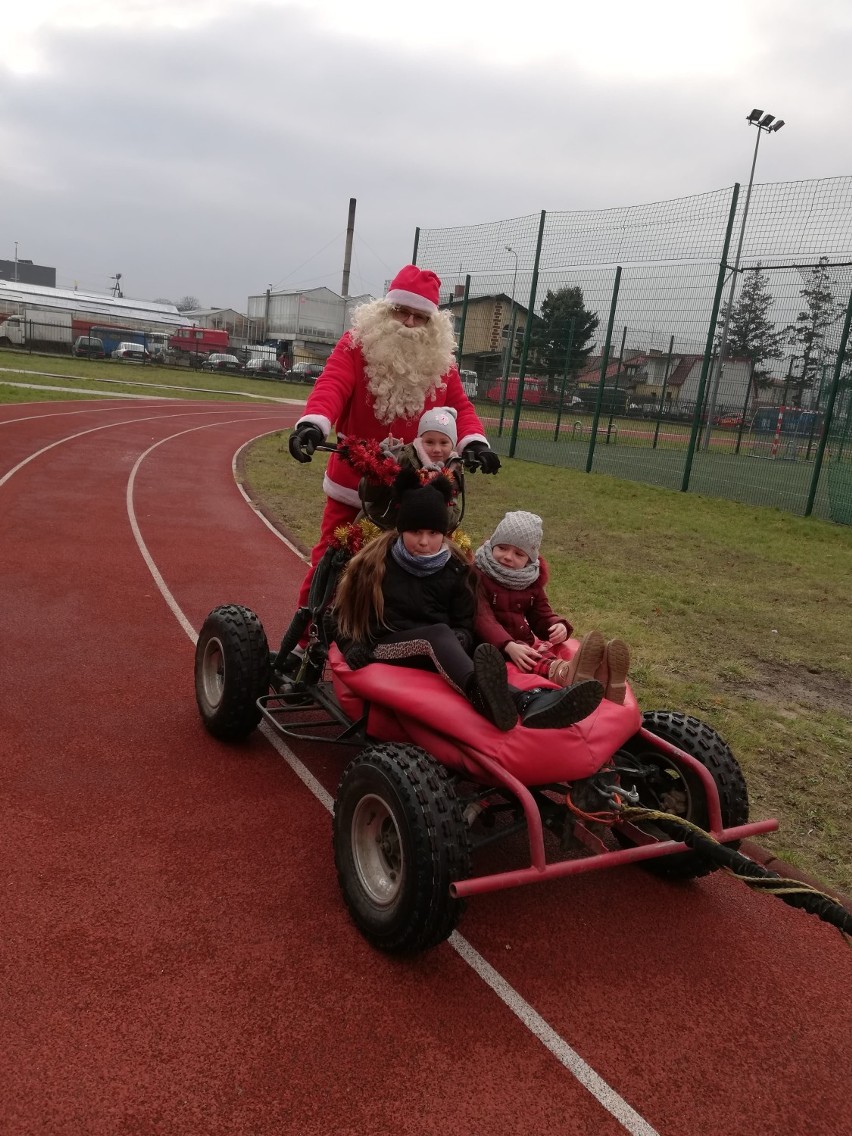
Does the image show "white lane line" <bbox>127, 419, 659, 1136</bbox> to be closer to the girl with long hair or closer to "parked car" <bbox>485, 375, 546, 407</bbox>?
the girl with long hair

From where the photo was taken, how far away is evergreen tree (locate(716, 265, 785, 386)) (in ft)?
39.4

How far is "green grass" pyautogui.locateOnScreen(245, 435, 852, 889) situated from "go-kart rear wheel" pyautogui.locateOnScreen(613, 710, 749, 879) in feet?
2.13

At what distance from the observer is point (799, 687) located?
5488mm

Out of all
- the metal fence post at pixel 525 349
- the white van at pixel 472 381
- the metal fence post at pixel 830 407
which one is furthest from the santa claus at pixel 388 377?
the white van at pixel 472 381

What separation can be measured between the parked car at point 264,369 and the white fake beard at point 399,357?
4120cm

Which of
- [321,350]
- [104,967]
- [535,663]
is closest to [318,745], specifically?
[535,663]

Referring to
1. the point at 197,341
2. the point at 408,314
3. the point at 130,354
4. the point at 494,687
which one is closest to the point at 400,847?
the point at 494,687

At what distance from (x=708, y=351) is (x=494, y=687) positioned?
1146 cm

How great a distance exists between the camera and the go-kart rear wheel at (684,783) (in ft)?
10.1

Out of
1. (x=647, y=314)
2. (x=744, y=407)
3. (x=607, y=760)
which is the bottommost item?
(x=607, y=760)

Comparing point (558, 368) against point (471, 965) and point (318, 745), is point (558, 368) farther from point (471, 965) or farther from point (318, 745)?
point (471, 965)

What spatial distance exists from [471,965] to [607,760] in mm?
822

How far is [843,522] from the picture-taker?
11555 mm

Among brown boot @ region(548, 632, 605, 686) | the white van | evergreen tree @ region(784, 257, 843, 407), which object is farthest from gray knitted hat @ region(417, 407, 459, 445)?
the white van
